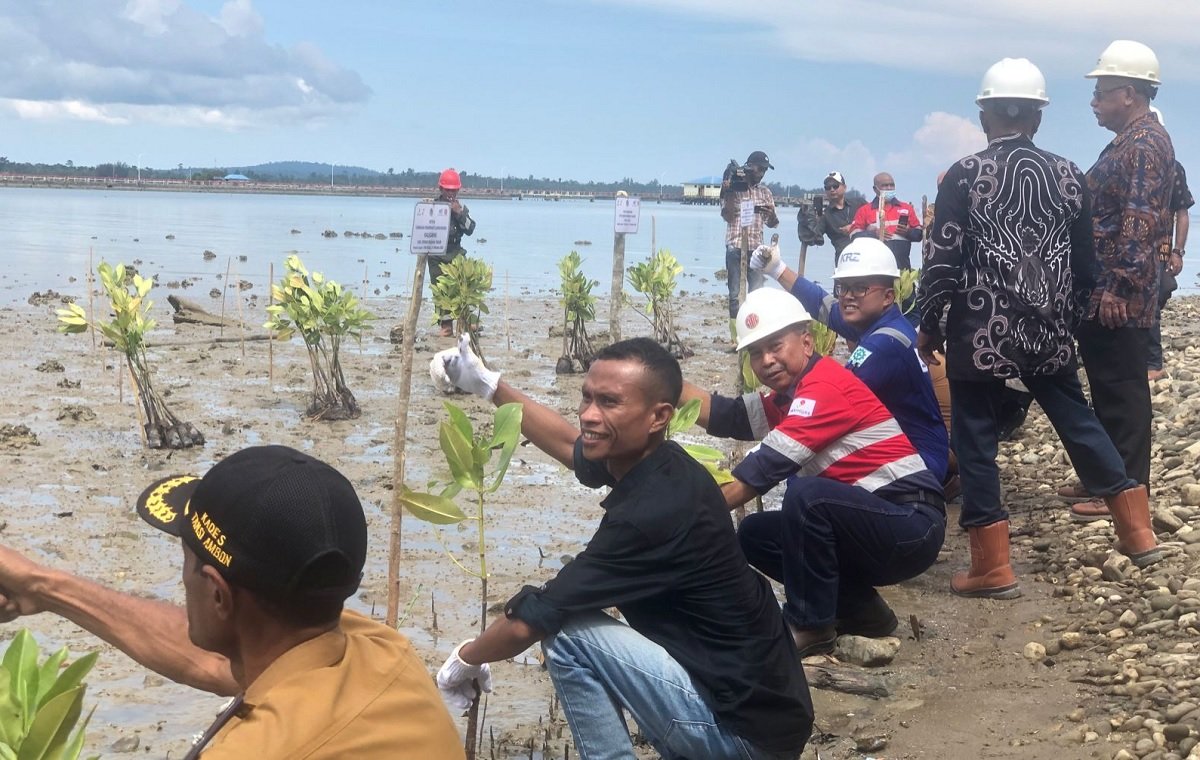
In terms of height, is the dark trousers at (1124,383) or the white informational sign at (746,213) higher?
the white informational sign at (746,213)

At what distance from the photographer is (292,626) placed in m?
1.95

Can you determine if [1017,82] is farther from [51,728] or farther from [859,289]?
[51,728]

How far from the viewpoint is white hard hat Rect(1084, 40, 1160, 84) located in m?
5.66

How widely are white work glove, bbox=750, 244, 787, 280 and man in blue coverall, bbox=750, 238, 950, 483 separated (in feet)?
4.14

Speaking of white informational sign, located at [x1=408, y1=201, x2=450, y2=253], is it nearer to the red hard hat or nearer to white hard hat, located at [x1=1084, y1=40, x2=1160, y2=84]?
white hard hat, located at [x1=1084, y1=40, x2=1160, y2=84]

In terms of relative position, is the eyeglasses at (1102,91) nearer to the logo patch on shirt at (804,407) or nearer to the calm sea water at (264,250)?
the logo patch on shirt at (804,407)

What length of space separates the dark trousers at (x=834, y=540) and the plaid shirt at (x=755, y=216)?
8.22m

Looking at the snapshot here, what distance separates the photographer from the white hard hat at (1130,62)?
18.6 feet

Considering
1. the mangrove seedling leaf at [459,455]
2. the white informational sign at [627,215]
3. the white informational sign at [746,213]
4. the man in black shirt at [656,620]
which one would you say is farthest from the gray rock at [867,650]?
the white informational sign at [627,215]

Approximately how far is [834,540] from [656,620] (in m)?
1.40

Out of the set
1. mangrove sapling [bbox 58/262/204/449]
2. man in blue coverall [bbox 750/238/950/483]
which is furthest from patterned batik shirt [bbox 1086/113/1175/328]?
mangrove sapling [bbox 58/262/204/449]

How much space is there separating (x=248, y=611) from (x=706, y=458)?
297 cm

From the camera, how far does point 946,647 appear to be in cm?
500

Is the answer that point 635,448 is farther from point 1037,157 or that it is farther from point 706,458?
point 1037,157
